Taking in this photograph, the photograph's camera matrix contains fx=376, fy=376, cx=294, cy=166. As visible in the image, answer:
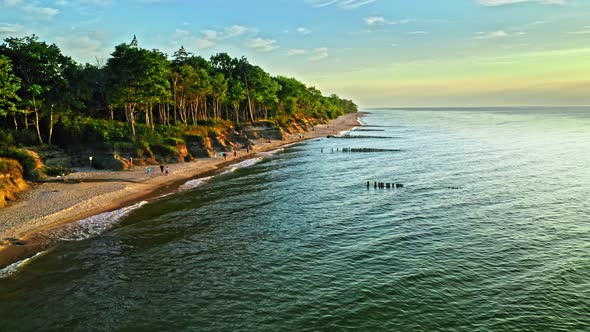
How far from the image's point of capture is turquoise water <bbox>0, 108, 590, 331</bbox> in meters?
20.7

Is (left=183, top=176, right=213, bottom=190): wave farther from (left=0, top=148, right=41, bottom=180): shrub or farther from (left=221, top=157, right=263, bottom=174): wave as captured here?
(left=0, top=148, right=41, bottom=180): shrub

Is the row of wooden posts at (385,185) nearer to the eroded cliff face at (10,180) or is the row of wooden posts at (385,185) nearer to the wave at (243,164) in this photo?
the wave at (243,164)

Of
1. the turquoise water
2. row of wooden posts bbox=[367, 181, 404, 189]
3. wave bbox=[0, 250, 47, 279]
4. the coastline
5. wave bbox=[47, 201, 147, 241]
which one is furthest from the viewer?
row of wooden posts bbox=[367, 181, 404, 189]

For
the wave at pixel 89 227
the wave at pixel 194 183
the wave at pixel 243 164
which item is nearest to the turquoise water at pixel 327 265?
the wave at pixel 89 227

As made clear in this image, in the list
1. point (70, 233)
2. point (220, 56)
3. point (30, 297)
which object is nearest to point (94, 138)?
point (70, 233)

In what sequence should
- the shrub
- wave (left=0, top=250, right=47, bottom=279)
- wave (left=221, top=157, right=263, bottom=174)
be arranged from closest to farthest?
1. wave (left=0, top=250, right=47, bottom=279)
2. the shrub
3. wave (left=221, top=157, right=263, bottom=174)

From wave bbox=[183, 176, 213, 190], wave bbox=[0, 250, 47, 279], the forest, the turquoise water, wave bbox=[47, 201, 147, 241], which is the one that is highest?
the forest

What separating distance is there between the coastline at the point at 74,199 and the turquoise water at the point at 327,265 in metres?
2.87

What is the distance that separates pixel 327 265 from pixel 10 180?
4087cm

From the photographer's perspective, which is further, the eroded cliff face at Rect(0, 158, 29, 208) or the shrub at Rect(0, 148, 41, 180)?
the shrub at Rect(0, 148, 41, 180)

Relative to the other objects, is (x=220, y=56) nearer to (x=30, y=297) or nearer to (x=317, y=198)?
(x=317, y=198)

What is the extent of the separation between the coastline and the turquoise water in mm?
2868

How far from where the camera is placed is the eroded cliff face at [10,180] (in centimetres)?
4153

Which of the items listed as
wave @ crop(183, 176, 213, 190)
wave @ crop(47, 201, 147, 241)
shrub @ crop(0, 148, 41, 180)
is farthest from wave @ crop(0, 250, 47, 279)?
shrub @ crop(0, 148, 41, 180)
